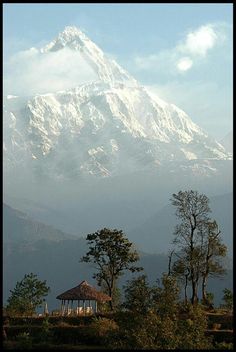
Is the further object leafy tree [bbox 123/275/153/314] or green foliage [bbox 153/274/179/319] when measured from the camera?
leafy tree [bbox 123/275/153/314]

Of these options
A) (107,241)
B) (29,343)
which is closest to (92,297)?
(107,241)

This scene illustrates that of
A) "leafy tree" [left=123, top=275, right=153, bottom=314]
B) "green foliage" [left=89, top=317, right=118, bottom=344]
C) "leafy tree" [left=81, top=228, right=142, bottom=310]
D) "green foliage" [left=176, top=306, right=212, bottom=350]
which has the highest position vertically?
"leafy tree" [left=81, top=228, right=142, bottom=310]

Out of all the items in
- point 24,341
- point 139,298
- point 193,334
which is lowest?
point 24,341

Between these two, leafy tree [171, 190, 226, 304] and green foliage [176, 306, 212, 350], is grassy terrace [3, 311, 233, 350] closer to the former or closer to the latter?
leafy tree [171, 190, 226, 304]

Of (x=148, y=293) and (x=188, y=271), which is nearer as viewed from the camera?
(x=148, y=293)

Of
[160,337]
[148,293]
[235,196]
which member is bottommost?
[160,337]

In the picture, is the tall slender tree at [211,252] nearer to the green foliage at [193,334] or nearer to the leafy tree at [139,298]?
the leafy tree at [139,298]

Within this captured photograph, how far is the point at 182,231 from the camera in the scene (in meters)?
62.6

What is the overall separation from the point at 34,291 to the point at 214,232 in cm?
2275

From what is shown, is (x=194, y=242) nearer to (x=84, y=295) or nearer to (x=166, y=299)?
(x=84, y=295)

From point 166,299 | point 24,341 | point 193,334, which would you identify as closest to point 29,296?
point 24,341

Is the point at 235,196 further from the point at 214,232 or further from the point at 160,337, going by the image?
the point at 214,232

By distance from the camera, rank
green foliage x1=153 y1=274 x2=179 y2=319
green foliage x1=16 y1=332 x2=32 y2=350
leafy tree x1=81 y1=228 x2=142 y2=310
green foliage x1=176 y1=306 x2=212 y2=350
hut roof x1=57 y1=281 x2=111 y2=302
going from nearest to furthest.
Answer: green foliage x1=176 y1=306 x2=212 y2=350, green foliage x1=153 y1=274 x2=179 y2=319, green foliage x1=16 y1=332 x2=32 y2=350, hut roof x1=57 y1=281 x2=111 y2=302, leafy tree x1=81 y1=228 x2=142 y2=310

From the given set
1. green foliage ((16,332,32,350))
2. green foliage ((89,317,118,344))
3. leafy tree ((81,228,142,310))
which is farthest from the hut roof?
green foliage ((89,317,118,344))
